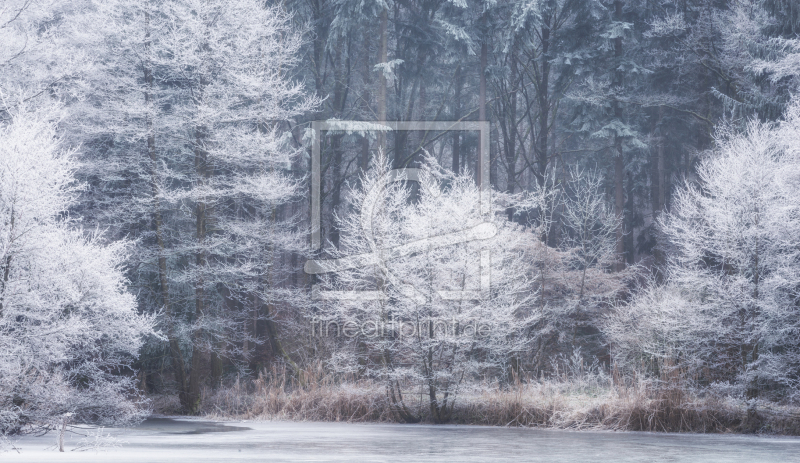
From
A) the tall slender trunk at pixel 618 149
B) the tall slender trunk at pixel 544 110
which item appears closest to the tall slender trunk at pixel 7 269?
the tall slender trunk at pixel 618 149

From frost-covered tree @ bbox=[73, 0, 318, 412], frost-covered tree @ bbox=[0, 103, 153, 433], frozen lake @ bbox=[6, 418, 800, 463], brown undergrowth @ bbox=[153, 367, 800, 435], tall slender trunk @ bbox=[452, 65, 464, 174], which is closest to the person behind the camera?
frozen lake @ bbox=[6, 418, 800, 463]

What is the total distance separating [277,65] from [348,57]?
5.45m

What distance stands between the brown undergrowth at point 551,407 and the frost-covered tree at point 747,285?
2.13 feet

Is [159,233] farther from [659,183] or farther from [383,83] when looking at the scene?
[659,183]

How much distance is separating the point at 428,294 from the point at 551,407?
12.9 ft

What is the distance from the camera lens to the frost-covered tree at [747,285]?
18.0m

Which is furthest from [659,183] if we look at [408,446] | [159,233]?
[408,446]

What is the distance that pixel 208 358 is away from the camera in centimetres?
3103

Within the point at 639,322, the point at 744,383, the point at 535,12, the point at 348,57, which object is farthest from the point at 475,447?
Result: the point at 348,57

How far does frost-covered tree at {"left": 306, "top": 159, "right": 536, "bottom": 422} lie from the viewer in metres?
20.4

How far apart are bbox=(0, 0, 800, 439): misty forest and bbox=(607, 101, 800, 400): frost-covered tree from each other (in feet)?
0.26

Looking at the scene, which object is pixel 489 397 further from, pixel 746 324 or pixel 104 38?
pixel 104 38

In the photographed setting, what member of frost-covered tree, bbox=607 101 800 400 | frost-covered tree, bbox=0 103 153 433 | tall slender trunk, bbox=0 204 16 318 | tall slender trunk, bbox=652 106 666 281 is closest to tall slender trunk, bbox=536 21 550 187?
tall slender trunk, bbox=652 106 666 281

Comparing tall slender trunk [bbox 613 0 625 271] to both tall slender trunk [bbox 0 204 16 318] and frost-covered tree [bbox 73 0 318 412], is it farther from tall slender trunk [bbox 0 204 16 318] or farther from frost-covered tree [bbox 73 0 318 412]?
tall slender trunk [bbox 0 204 16 318]
